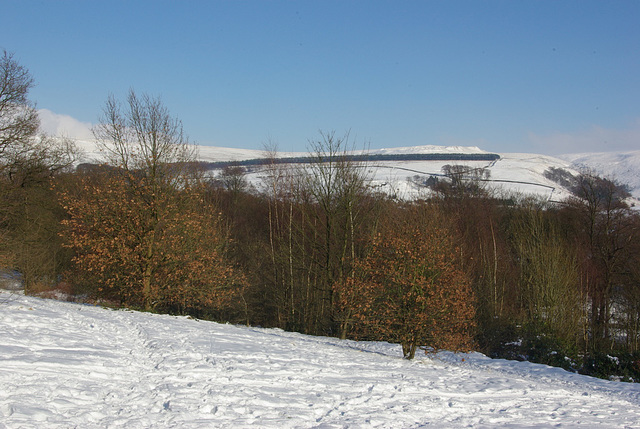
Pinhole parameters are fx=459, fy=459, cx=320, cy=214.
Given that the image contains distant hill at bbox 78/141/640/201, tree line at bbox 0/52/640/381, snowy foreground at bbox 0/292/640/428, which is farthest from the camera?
distant hill at bbox 78/141/640/201

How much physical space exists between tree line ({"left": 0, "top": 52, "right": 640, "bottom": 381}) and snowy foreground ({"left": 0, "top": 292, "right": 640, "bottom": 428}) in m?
2.58

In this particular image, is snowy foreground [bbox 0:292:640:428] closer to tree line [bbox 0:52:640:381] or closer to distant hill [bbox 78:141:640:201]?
tree line [bbox 0:52:640:381]

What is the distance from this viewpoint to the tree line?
48.6ft

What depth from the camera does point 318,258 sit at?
26.3 metres

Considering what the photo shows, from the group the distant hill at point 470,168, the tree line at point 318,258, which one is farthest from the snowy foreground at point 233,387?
the distant hill at point 470,168

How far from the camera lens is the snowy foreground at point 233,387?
6809 mm

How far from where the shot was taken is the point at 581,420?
350 inches

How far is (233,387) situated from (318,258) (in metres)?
17.9

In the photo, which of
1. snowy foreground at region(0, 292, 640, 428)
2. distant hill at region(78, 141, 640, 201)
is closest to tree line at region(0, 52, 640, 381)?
snowy foreground at region(0, 292, 640, 428)

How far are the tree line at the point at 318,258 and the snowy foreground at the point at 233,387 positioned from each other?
258cm

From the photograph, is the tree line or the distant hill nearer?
the tree line

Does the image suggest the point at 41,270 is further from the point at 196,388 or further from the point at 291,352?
the point at 196,388

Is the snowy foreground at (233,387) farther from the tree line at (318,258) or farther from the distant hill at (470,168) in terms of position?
the distant hill at (470,168)

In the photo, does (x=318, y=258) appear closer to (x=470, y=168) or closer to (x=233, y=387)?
(x=233, y=387)
